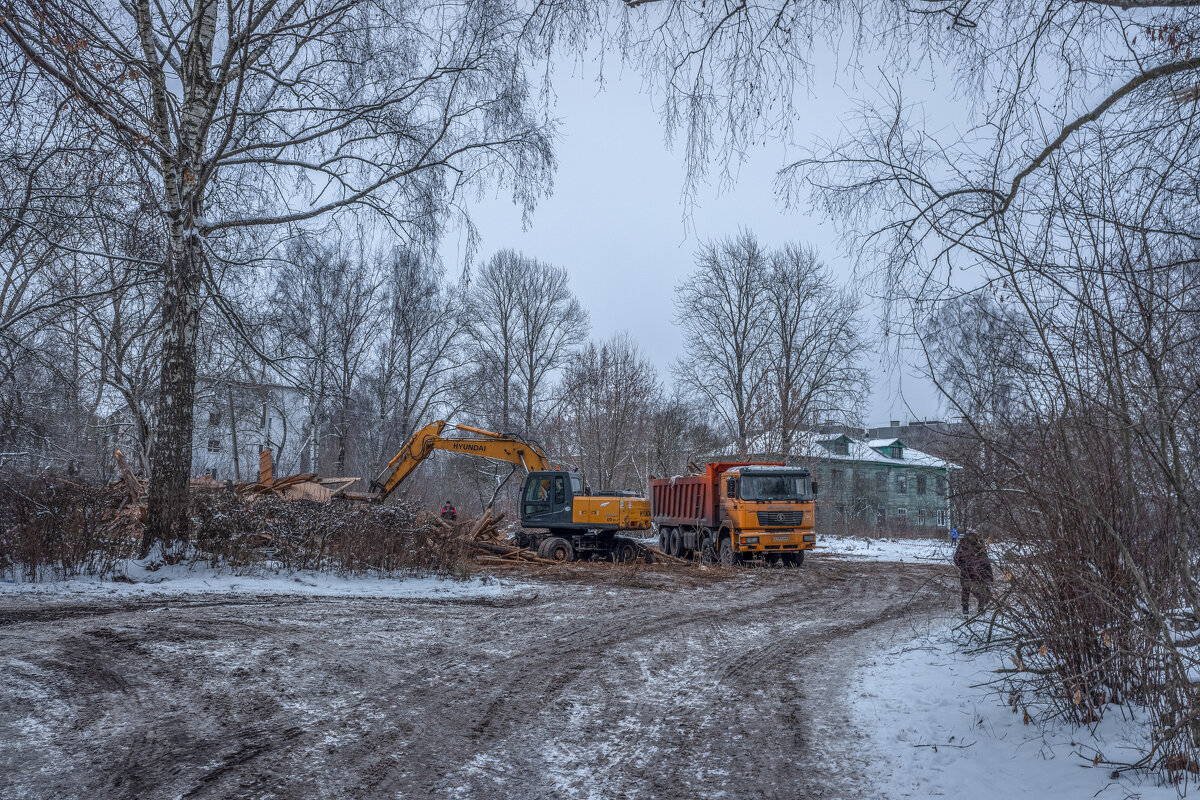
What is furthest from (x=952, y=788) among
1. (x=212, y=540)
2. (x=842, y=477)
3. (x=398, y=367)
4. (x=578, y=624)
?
(x=842, y=477)

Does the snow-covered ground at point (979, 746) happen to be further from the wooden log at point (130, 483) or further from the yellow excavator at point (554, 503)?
the wooden log at point (130, 483)

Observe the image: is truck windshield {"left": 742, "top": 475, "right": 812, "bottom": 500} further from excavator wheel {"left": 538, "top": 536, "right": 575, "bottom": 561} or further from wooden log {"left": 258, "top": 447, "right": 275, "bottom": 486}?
wooden log {"left": 258, "top": 447, "right": 275, "bottom": 486}

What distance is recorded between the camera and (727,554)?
65.2 ft

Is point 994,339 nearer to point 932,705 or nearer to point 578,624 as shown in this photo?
point 932,705

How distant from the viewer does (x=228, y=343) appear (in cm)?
1249

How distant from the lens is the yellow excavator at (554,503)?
19312 mm

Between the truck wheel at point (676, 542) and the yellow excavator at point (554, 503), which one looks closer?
the yellow excavator at point (554, 503)

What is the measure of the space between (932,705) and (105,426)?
2432 cm

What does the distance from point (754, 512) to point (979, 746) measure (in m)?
14.5

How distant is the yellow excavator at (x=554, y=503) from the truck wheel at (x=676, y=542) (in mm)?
2738

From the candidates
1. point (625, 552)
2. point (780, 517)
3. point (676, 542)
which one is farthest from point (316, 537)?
point (676, 542)

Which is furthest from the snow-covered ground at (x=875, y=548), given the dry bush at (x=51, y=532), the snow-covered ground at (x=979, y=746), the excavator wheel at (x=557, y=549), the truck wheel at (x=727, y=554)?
the dry bush at (x=51, y=532)

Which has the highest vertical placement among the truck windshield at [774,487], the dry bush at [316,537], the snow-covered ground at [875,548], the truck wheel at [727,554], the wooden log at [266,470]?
the wooden log at [266,470]

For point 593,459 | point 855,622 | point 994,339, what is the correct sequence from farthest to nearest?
1. point 593,459
2. point 855,622
3. point 994,339
